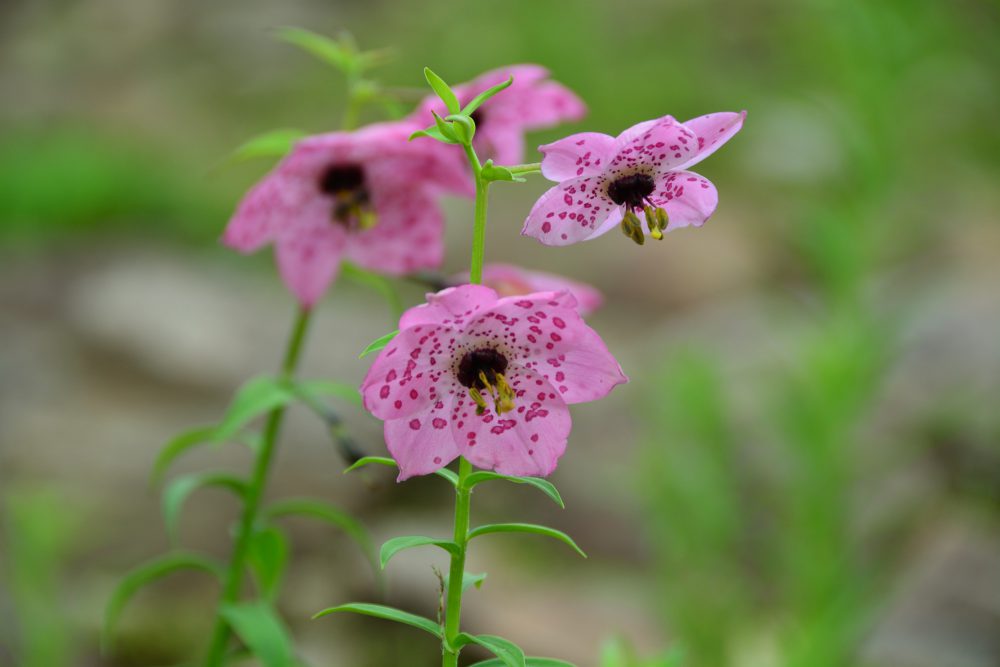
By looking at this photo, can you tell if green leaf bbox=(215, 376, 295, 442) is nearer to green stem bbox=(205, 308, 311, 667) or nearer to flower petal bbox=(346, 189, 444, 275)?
green stem bbox=(205, 308, 311, 667)

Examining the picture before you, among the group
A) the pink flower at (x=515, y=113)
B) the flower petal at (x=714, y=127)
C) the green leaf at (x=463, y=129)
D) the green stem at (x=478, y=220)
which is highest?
the pink flower at (x=515, y=113)

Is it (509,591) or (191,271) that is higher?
(191,271)

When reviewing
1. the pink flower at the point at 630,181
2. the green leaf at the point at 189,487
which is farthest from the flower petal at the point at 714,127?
the green leaf at the point at 189,487

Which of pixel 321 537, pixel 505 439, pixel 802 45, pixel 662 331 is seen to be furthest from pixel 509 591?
pixel 802 45

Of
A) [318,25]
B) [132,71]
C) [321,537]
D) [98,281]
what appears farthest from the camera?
[318,25]

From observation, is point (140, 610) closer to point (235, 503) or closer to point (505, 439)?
point (235, 503)

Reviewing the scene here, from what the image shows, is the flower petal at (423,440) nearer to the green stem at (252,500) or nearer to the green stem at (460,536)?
the green stem at (460,536)

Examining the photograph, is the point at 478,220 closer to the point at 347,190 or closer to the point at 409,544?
the point at 409,544
